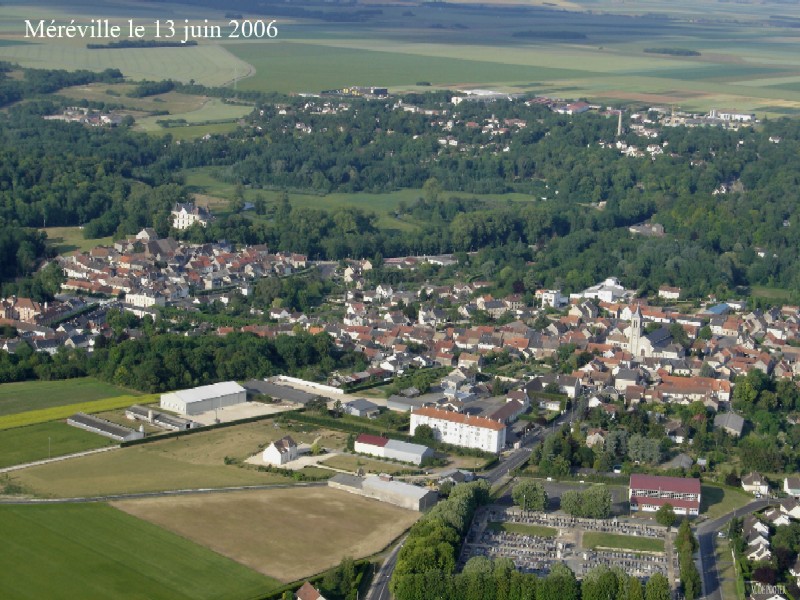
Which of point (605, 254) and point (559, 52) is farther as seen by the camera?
point (559, 52)

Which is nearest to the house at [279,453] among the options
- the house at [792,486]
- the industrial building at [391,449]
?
the industrial building at [391,449]

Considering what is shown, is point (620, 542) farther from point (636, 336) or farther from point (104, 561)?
point (636, 336)

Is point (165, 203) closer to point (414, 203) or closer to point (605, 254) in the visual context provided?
point (414, 203)

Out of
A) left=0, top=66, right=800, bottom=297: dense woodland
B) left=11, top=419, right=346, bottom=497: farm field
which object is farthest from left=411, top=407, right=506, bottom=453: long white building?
left=0, top=66, right=800, bottom=297: dense woodland

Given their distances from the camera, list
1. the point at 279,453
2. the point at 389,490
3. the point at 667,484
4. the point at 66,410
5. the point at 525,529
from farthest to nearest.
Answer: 1. the point at 66,410
2. the point at 279,453
3. the point at 667,484
4. the point at 389,490
5. the point at 525,529

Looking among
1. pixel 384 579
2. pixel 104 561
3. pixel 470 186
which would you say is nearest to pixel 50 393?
pixel 104 561

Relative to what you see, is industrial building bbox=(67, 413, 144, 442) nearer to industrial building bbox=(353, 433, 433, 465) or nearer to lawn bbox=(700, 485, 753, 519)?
industrial building bbox=(353, 433, 433, 465)

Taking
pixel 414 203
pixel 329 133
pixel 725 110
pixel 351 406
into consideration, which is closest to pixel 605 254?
pixel 414 203
